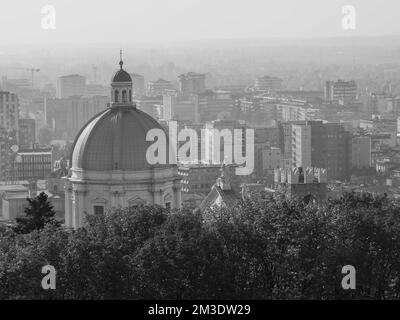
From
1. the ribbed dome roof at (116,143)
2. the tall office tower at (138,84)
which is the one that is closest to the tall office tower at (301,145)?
the ribbed dome roof at (116,143)

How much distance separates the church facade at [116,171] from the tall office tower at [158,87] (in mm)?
116464

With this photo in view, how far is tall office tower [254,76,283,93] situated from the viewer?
190 meters

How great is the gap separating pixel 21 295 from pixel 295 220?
4.96 m

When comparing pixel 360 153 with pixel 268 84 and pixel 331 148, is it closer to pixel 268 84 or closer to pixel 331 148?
pixel 331 148

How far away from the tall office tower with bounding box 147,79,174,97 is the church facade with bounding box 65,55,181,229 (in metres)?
116

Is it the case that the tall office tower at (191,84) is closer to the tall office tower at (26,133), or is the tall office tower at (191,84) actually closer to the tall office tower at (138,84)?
the tall office tower at (138,84)

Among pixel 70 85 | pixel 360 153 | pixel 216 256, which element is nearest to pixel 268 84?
pixel 70 85

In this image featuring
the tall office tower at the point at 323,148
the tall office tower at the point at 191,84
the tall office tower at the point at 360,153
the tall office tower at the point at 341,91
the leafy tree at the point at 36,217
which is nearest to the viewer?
the leafy tree at the point at 36,217

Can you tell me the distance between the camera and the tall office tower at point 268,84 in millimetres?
189750

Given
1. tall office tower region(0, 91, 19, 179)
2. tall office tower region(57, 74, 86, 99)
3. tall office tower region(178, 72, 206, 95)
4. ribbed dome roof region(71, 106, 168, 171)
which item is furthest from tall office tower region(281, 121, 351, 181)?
tall office tower region(178, 72, 206, 95)

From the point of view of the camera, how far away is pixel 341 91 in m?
170

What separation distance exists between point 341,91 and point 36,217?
134 metres

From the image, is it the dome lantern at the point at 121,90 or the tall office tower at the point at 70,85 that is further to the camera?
the tall office tower at the point at 70,85

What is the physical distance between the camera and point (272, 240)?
103ft
